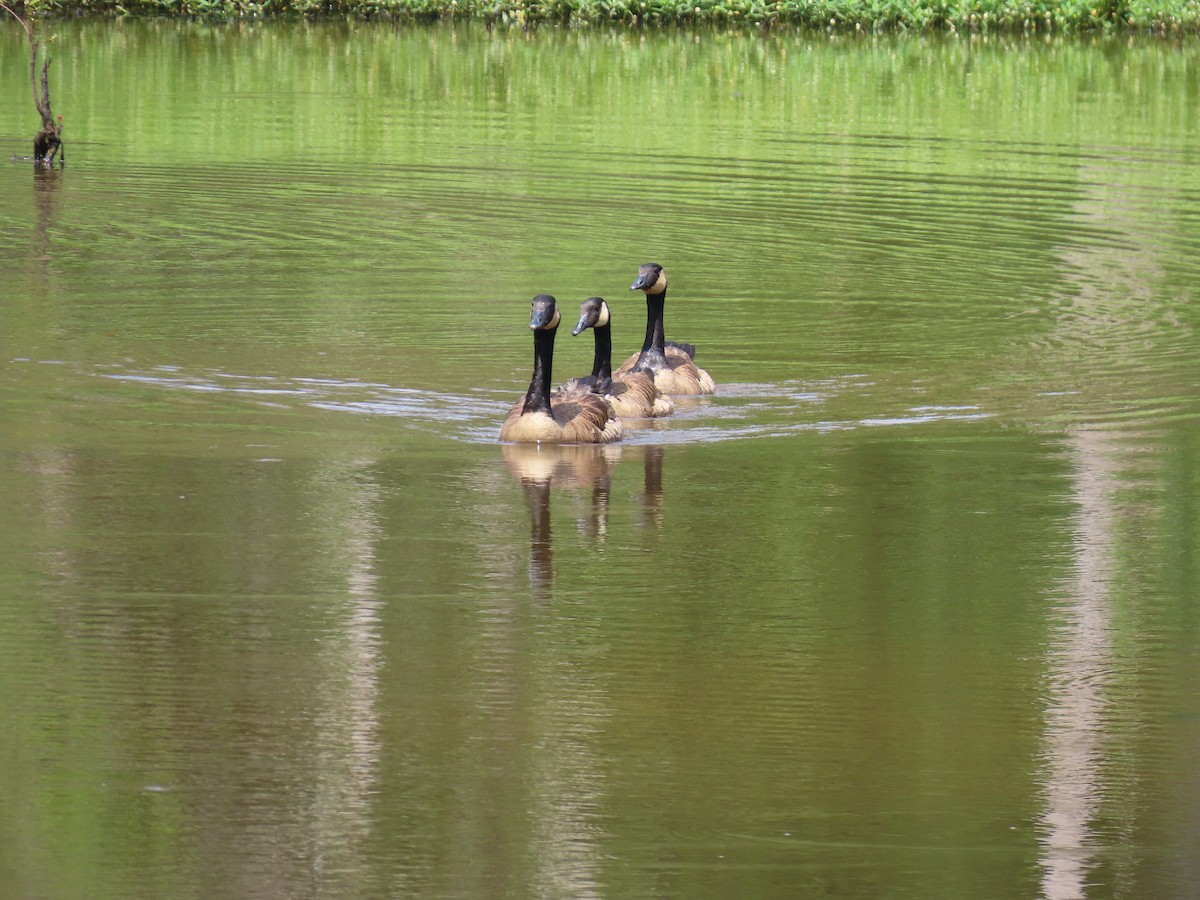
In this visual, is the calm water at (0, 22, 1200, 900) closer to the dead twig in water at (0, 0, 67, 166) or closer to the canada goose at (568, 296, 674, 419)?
the canada goose at (568, 296, 674, 419)

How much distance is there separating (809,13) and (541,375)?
3844 centimetres

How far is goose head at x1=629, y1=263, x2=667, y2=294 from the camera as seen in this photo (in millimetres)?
14938

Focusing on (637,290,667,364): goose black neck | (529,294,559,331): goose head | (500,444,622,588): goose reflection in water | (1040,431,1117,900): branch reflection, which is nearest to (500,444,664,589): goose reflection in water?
(500,444,622,588): goose reflection in water

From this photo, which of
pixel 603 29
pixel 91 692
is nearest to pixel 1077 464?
pixel 91 692

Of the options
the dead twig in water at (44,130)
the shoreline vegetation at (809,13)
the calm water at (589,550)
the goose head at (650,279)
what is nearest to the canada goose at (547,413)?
the calm water at (589,550)

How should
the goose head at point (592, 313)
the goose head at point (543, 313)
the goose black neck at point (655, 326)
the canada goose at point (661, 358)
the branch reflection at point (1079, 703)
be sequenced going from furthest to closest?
the goose black neck at point (655, 326) → the canada goose at point (661, 358) → the goose head at point (592, 313) → the goose head at point (543, 313) → the branch reflection at point (1079, 703)

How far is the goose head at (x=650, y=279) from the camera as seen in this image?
49.0 feet

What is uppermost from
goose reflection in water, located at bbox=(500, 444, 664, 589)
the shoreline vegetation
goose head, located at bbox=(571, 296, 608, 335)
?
the shoreline vegetation

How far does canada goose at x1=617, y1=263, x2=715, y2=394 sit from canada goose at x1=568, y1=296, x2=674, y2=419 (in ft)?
1.00

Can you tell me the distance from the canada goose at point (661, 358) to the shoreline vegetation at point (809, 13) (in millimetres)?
34792

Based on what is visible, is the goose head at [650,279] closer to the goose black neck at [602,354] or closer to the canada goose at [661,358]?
A: the canada goose at [661,358]

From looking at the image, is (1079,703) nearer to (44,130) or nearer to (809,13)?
(44,130)

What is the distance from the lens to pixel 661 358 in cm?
1478

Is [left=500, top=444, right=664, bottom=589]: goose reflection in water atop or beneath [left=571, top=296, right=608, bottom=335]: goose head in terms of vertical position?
beneath
